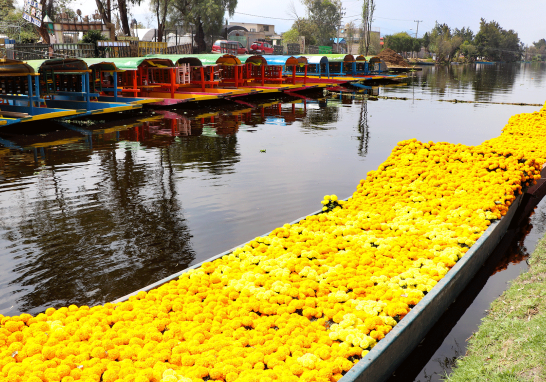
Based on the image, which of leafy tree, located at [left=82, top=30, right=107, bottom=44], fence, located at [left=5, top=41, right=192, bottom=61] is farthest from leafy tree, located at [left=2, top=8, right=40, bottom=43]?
fence, located at [left=5, top=41, right=192, bottom=61]

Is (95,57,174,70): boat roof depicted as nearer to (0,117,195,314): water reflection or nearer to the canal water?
the canal water

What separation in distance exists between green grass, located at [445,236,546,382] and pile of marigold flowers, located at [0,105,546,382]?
2.53 ft

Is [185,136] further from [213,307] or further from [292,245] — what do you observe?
[213,307]

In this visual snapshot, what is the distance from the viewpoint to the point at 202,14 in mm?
58594

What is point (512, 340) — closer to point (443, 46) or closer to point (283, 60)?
point (283, 60)

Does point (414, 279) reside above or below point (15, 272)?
above

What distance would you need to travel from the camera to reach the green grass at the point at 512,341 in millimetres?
4184

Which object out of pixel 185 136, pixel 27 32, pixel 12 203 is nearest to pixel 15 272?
pixel 12 203

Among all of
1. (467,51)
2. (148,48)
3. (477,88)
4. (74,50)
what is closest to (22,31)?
(148,48)

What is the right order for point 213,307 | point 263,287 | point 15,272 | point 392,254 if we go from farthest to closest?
point 15,272 → point 392,254 → point 263,287 → point 213,307

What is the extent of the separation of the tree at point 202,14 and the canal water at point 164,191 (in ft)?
135

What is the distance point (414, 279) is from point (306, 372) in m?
2.19

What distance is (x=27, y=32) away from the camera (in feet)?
157

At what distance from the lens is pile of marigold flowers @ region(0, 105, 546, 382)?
3.80m
